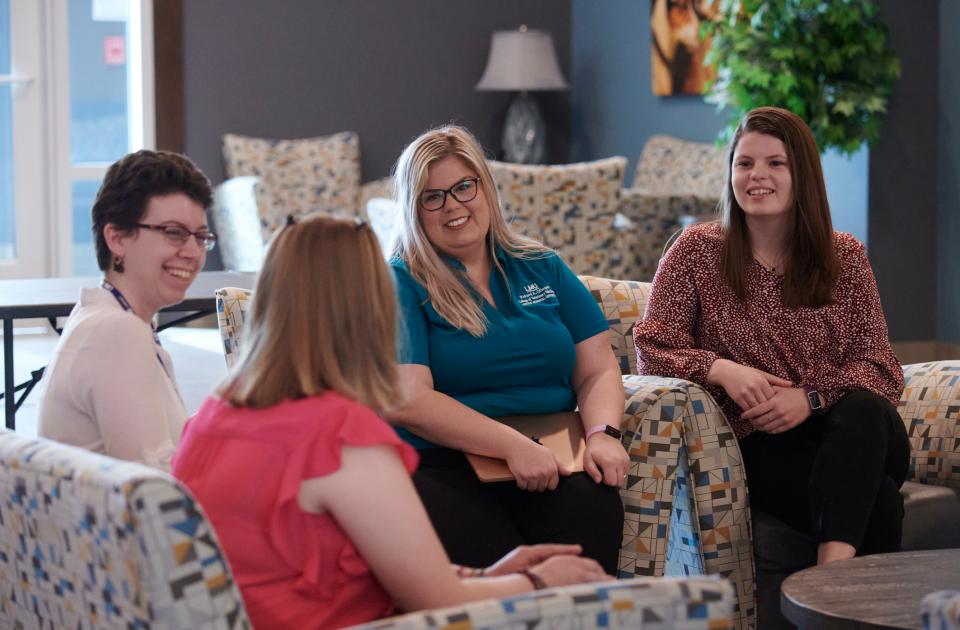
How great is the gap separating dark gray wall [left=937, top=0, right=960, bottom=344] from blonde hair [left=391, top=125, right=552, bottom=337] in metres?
3.01

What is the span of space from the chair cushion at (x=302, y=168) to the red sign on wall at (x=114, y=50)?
793 mm

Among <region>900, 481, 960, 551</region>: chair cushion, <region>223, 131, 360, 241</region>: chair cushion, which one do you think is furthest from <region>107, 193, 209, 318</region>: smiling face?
<region>223, 131, 360, 241</region>: chair cushion

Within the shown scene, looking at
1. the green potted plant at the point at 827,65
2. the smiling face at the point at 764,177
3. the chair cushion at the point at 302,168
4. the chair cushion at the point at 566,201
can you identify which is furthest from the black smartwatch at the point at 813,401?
the chair cushion at the point at 302,168

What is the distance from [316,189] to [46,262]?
66.8 inches

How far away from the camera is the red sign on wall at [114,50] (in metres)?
5.84

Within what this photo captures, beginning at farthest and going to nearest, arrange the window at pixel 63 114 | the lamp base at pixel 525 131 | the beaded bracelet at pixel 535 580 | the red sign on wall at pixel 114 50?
the lamp base at pixel 525 131 < the red sign on wall at pixel 114 50 < the window at pixel 63 114 < the beaded bracelet at pixel 535 580

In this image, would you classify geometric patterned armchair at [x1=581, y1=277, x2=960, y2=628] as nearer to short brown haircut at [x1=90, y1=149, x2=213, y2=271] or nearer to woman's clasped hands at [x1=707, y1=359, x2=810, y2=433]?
woman's clasped hands at [x1=707, y1=359, x2=810, y2=433]

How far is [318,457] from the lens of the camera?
938mm

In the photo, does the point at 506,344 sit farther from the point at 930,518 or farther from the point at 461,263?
the point at 930,518

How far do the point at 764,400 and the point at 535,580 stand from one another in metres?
0.92

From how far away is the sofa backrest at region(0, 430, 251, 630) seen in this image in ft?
2.68

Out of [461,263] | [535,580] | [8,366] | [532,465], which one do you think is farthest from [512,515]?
[8,366]

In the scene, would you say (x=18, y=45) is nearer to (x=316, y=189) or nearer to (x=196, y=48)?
(x=196, y=48)

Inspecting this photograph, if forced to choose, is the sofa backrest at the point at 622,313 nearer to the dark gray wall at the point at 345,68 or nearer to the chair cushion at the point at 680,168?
the chair cushion at the point at 680,168
